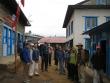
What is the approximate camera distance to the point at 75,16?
3388 centimetres

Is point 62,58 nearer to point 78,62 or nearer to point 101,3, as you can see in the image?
point 78,62

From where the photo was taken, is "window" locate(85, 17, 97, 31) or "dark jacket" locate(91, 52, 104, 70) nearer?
"dark jacket" locate(91, 52, 104, 70)

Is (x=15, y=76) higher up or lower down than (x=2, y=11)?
lower down

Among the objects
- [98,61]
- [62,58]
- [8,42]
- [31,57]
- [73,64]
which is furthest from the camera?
[8,42]

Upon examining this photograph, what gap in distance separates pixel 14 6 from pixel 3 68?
4.63 m

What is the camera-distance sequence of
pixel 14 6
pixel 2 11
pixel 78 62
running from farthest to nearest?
pixel 14 6 < pixel 2 11 < pixel 78 62

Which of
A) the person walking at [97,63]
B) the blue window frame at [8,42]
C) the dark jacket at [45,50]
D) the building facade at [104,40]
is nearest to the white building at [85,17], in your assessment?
the building facade at [104,40]

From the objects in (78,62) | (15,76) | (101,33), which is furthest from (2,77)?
(101,33)

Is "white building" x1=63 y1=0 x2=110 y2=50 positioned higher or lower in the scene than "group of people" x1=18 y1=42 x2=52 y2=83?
higher

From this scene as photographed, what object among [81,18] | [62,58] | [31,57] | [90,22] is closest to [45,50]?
[62,58]

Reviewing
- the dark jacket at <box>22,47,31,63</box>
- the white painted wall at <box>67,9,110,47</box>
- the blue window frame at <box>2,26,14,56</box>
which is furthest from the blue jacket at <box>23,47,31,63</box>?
the white painted wall at <box>67,9,110,47</box>

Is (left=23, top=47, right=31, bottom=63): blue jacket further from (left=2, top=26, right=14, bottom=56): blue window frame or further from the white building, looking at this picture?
the white building

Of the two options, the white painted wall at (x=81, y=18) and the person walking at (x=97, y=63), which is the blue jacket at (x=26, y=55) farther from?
A: the white painted wall at (x=81, y=18)

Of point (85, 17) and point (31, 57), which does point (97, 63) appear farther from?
point (85, 17)
